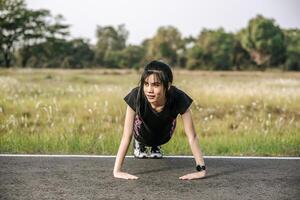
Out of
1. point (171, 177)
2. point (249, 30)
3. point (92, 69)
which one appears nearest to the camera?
point (171, 177)

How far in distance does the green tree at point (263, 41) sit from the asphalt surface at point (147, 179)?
28.4 meters

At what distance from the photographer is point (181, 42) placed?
31.8 meters

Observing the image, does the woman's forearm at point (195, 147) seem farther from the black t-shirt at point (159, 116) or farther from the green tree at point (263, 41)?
the green tree at point (263, 41)

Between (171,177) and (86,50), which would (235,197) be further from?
(86,50)

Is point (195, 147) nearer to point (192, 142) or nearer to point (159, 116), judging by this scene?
point (192, 142)

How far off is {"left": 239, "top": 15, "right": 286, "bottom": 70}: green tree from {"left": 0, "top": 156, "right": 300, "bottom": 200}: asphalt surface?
28.4 meters

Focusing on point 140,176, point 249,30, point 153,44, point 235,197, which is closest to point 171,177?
point 140,176

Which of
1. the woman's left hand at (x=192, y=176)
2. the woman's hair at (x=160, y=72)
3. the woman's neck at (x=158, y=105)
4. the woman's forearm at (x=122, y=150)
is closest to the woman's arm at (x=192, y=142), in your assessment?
the woman's left hand at (x=192, y=176)

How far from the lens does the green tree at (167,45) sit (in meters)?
29.6

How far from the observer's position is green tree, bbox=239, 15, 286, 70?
33.2 meters

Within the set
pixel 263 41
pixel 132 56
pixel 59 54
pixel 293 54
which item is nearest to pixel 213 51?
pixel 263 41

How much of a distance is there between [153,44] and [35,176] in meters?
26.7

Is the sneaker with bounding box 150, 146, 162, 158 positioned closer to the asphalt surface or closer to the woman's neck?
the asphalt surface

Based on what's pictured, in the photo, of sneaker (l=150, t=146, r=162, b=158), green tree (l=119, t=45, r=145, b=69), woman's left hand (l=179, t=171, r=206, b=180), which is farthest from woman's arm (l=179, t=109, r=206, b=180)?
green tree (l=119, t=45, r=145, b=69)
